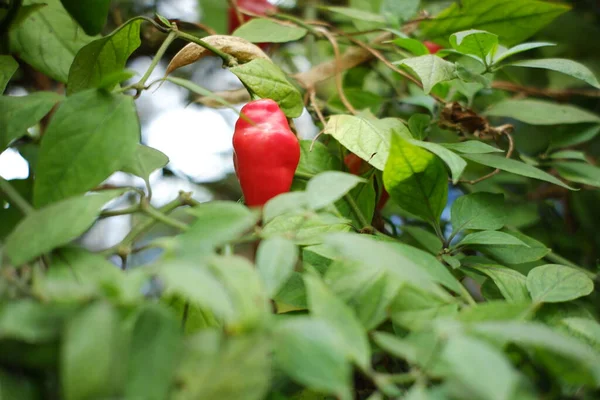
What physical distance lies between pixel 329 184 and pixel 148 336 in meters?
0.12

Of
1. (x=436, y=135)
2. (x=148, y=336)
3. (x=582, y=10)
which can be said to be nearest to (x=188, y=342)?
(x=148, y=336)

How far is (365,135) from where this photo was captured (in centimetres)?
50

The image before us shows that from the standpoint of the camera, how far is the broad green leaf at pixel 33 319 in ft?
0.85

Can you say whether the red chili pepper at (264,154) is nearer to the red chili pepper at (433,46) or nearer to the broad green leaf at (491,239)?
the broad green leaf at (491,239)

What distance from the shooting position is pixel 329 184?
322 millimetres

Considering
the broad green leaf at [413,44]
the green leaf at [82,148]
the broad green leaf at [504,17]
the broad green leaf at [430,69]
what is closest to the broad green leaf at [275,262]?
the green leaf at [82,148]

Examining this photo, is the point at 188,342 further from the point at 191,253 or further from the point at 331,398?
the point at 331,398

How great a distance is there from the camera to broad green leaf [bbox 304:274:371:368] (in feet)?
0.89

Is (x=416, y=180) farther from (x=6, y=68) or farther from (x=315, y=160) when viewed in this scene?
(x=6, y=68)

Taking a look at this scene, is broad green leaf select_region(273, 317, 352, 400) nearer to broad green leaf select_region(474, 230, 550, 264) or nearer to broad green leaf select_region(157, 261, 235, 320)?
broad green leaf select_region(157, 261, 235, 320)

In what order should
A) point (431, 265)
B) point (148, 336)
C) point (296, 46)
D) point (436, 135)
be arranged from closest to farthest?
point (148, 336), point (431, 265), point (436, 135), point (296, 46)

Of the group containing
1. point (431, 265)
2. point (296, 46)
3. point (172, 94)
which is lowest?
point (172, 94)

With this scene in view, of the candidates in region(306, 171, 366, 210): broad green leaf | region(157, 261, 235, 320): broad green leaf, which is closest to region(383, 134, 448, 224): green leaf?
region(306, 171, 366, 210): broad green leaf

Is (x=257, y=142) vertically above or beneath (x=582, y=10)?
above
